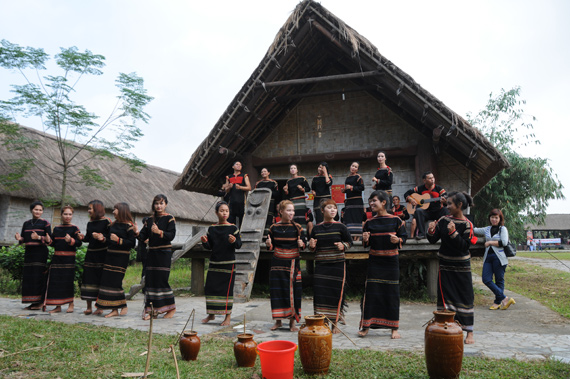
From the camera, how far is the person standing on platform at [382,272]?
4602mm

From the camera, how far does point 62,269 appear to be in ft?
20.0

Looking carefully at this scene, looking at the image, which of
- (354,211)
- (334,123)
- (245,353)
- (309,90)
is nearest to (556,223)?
(334,123)

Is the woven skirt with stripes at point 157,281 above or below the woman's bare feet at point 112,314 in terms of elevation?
above

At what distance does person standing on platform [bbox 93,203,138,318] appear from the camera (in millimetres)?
5750

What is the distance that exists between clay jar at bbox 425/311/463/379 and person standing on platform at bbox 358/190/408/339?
149cm

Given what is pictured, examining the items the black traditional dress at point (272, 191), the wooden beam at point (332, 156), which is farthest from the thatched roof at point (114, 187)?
the black traditional dress at point (272, 191)

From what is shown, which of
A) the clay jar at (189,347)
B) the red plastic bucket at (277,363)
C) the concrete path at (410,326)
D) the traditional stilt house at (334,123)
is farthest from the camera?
the traditional stilt house at (334,123)

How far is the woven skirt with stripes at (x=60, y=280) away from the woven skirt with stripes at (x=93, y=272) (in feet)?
1.10

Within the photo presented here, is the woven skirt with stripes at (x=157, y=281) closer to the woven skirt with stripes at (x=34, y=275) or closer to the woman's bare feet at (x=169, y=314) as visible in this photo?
the woman's bare feet at (x=169, y=314)

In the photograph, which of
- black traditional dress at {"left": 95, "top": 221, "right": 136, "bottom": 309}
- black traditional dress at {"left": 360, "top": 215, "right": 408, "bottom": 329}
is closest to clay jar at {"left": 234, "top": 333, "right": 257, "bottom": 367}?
black traditional dress at {"left": 360, "top": 215, "right": 408, "bottom": 329}

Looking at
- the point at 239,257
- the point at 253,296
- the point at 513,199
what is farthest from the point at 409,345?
the point at 513,199

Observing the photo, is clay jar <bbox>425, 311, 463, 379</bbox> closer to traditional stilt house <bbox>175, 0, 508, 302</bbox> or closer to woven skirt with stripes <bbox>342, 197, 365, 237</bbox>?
traditional stilt house <bbox>175, 0, 508, 302</bbox>

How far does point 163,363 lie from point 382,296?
2.48 m

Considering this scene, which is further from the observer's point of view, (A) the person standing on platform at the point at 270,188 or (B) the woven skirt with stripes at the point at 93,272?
(A) the person standing on platform at the point at 270,188
